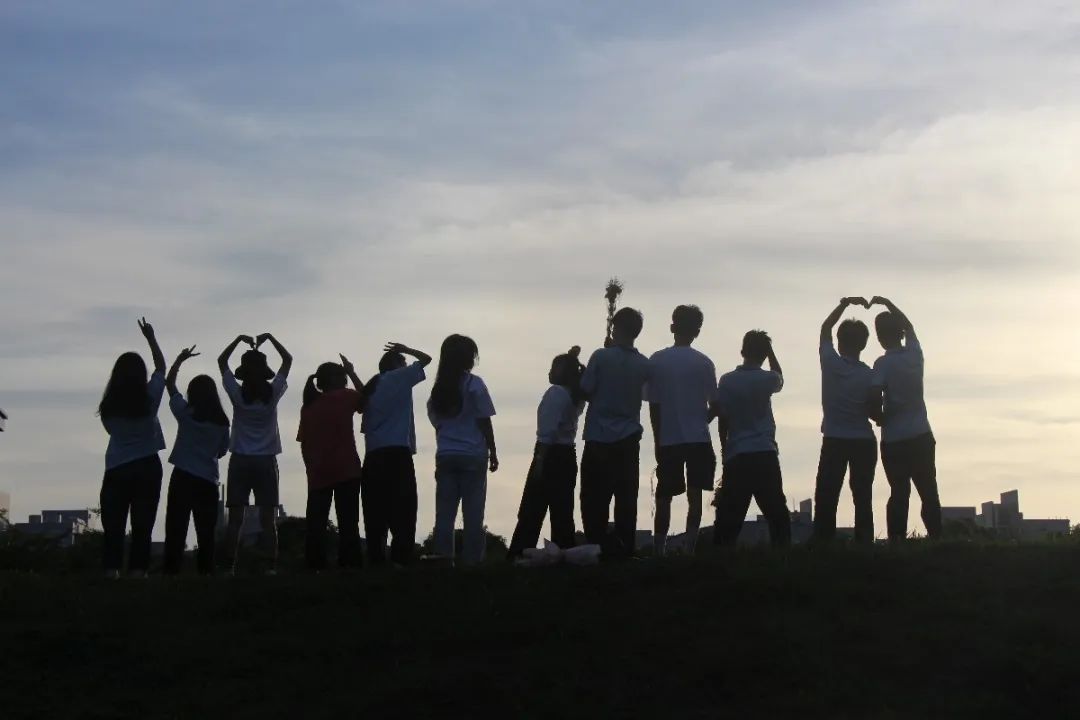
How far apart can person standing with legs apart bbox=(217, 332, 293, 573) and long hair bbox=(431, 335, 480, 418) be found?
179cm

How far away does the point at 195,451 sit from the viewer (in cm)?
1449

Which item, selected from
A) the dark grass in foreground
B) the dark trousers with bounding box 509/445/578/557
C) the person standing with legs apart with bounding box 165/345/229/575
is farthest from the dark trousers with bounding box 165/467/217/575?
the dark trousers with bounding box 509/445/578/557

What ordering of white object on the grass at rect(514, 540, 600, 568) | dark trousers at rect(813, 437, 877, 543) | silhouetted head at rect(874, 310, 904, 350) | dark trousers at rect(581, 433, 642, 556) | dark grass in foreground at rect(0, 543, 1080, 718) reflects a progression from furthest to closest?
silhouetted head at rect(874, 310, 904, 350)
dark trousers at rect(813, 437, 877, 543)
dark trousers at rect(581, 433, 642, 556)
white object on the grass at rect(514, 540, 600, 568)
dark grass in foreground at rect(0, 543, 1080, 718)

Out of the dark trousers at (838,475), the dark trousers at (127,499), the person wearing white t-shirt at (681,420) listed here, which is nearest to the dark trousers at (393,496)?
the dark trousers at (127,499)

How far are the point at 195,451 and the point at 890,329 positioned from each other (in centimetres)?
663

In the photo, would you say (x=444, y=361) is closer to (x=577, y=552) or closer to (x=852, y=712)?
(x=577, y=552)

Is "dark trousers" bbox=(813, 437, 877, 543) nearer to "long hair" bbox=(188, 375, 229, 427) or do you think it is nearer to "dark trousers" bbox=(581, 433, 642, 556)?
"dark trousers" bbox=(581, 433, 642, 556)

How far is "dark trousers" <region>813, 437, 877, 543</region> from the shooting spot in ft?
46.2

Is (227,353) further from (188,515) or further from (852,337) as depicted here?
(852,337)

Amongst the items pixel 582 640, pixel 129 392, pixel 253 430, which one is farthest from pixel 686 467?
pixel 129 392

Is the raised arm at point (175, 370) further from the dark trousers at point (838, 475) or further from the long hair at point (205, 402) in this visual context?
the dark trousers at point (838, 475)

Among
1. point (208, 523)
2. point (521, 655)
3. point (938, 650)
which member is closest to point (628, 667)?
point (521, 655)

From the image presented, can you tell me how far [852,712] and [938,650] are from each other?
1231 millimetres

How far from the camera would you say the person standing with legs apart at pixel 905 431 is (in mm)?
14094
